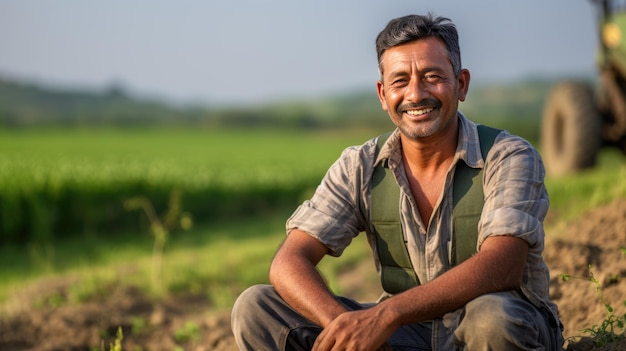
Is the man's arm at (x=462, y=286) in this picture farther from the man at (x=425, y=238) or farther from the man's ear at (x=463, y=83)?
the man's ear at (x=463, y=83)

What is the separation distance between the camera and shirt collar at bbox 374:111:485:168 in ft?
9.77

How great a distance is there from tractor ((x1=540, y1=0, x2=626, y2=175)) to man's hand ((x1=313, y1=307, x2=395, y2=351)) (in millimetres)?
8303

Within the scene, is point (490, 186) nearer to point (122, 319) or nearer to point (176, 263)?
point (122, 319)

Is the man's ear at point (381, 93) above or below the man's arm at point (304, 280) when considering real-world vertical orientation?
above

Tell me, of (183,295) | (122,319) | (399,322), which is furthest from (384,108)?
(183,295)

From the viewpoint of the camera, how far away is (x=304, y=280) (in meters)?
2.92

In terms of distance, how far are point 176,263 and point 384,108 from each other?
5644 millimetres

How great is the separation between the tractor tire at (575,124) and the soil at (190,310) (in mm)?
4143

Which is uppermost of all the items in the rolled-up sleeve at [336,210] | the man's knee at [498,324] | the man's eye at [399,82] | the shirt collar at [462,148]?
the man's eye at [399,82]

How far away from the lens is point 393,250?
309cm

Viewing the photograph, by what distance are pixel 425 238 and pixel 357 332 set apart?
1.65ft

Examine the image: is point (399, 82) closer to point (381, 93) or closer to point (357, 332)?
point (381, 93)

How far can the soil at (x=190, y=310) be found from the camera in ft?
13.3

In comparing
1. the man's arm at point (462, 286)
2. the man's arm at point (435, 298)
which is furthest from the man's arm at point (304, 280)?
the man's arm at point (462, 286)
